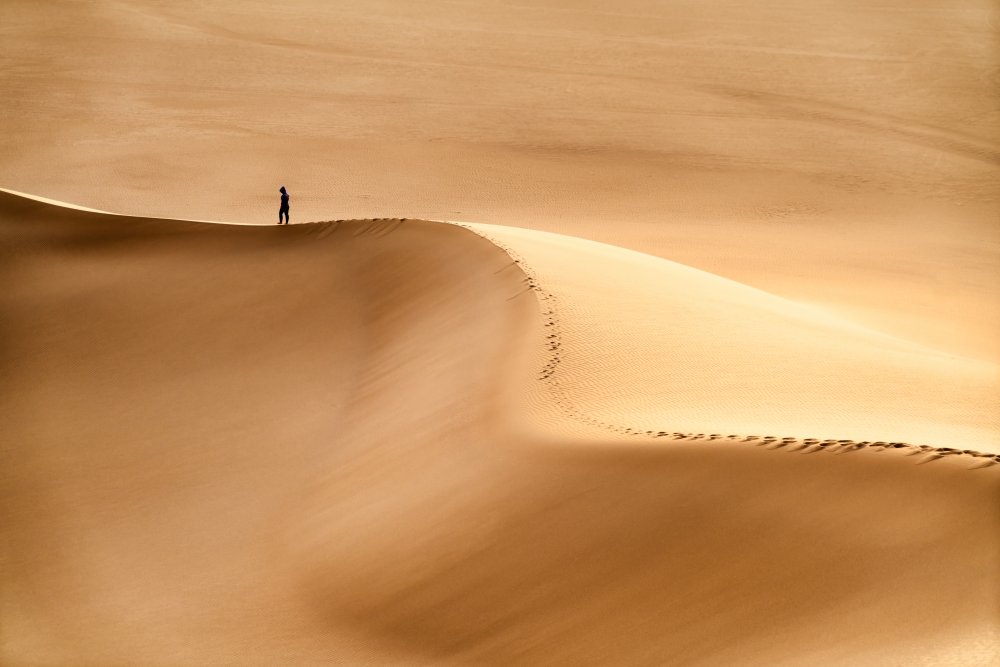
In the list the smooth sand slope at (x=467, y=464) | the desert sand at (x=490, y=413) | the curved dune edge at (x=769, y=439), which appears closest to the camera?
the smooth sand slope at (x=467, y=464)

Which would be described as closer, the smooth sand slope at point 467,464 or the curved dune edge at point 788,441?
the smooth sand slope at point 467,464

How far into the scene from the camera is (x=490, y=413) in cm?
1010

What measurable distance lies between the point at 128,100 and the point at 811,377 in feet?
75.9

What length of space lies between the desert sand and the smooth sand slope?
0.03m

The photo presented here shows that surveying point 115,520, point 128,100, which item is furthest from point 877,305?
point 128,100

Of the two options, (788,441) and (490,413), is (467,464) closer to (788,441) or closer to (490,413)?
→ (490,413)

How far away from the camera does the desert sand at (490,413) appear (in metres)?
7.92

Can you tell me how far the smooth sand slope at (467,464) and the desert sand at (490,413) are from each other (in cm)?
3

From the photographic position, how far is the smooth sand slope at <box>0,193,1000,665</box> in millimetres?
7785

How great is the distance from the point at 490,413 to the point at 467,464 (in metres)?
0.70

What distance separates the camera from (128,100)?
2936 cm

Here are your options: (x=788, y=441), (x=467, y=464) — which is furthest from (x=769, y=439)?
(x=467, y=464)

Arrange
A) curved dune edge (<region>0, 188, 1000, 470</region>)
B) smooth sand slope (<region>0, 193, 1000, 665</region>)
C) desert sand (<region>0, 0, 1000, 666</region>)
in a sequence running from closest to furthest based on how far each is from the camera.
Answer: smooth sand slope (<region>0, 193, 1000, 665</region>), desert sand (<region>0, 0, 1000, 666</region>), curved dune edge (<region>0, 188, 1000, 470</region>)

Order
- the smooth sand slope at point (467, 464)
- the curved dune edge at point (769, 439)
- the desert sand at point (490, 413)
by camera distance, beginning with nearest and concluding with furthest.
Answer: the smooth sand slope at point (467, 464) → the desert sand at point (490, 413) → the curved dune edge at point (769, 439)
